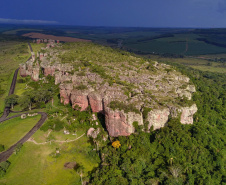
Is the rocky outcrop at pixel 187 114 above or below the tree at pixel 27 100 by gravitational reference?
above

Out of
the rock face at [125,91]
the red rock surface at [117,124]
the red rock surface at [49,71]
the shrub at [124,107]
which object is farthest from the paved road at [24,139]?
the red rock surface at [49,71]

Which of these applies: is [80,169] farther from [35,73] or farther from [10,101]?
[35,73]

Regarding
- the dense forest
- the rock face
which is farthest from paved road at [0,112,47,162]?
the dense forest

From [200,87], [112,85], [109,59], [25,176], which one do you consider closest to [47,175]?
[25,176]

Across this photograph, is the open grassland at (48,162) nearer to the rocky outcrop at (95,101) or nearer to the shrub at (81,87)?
the rocky outcrop at (95,101)

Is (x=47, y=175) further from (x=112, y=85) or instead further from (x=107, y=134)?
(x=112, y=85)

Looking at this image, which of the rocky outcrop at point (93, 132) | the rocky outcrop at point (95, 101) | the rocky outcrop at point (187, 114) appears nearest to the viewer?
the rocky outcrop at point (187, 114)
